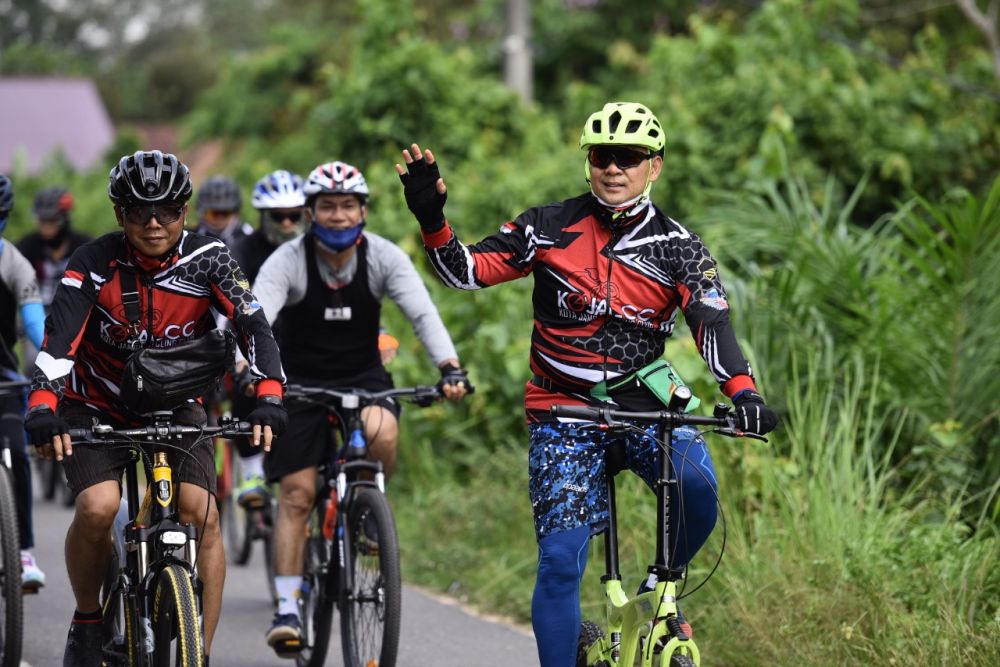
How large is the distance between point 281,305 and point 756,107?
6.44 meters

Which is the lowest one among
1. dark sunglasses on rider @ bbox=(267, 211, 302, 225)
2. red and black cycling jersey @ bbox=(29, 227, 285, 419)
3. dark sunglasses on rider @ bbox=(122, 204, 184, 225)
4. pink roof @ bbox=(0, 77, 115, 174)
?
red and black cycling jersey @ bbox=(29, 227, 285, 419)

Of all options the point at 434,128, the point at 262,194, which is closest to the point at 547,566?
the point at 262,194

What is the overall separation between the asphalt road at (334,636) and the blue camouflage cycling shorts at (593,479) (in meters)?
1.93

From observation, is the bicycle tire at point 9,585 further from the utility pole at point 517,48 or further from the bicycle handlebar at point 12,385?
the utility pole at point 517,48

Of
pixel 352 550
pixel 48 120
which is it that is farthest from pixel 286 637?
pixel 48 120

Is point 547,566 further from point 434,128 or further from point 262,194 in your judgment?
point 434,128

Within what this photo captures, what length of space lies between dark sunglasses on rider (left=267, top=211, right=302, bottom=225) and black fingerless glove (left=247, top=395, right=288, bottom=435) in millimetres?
3403

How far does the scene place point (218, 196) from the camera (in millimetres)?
9242

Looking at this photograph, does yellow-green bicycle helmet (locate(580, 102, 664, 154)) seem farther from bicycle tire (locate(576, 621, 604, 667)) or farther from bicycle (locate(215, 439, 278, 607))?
bicycle (locate(215, 439, 278, 607))

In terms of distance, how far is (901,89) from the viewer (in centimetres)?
1238

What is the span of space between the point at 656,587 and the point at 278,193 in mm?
4400

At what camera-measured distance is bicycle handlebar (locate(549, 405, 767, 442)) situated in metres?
4.45

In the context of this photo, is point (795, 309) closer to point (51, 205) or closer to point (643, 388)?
point (643, 388)

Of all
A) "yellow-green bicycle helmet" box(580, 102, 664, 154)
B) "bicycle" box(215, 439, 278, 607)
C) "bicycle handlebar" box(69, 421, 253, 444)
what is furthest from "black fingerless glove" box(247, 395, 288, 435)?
"bicycle" box(215, 439, 278, 607)
